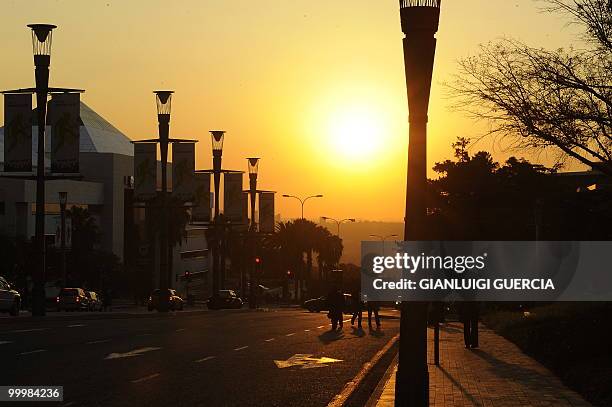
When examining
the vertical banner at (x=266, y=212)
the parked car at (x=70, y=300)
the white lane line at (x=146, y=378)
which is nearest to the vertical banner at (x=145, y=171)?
the parked car at (x=70, y=300)

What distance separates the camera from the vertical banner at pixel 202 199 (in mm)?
72531

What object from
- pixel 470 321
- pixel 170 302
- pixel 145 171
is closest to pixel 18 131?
pixel 145 171

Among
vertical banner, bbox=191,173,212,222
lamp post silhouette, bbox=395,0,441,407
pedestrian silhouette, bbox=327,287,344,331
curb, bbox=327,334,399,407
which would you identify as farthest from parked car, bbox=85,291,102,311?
lamp post silhouette, bbox=395,0,441,407

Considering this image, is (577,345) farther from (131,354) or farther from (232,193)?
(232,193)

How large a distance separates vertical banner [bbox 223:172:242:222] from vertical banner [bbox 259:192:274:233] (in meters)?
9.18

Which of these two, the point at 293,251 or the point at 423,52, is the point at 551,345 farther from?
the point at 293,251

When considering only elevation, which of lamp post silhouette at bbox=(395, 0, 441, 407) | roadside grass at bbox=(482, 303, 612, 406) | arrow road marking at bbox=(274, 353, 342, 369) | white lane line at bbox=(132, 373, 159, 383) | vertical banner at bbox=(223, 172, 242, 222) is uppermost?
vertical banner at bbox=(223, 172, 242, 222)

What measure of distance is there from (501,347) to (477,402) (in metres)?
13.0

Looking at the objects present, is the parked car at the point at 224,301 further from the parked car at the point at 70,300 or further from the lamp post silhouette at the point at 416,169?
the lamp post silhouette at the point at 416,169

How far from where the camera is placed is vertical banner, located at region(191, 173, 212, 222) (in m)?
72.5

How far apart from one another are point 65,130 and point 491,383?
28940 millimetres

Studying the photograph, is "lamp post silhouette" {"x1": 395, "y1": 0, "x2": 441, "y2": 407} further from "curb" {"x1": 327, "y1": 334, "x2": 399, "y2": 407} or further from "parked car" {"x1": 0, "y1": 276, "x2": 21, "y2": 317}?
"parked car" {"x1": 0, "y1": 276, "x2": 21, "y2": 317}

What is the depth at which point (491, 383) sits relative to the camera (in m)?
18.3

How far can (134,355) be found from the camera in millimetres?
23234
